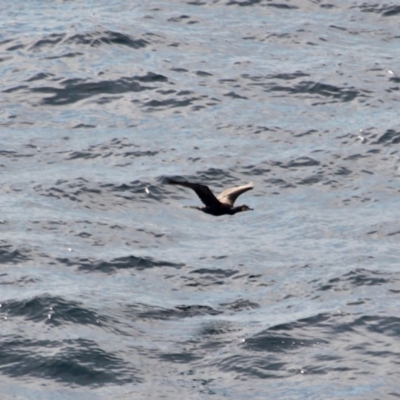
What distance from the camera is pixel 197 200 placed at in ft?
88.9

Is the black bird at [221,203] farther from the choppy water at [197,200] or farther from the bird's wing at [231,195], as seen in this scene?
the choppy water at [197,200]

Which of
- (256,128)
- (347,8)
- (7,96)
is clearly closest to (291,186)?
(256,128)

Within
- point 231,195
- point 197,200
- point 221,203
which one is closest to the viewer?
point 221,203

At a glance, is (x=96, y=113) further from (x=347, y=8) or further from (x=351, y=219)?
(x=347, y=8)

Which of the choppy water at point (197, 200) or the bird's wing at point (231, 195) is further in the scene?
the bird's wing at point (231, 195)

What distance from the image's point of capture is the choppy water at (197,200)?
66.9 ft

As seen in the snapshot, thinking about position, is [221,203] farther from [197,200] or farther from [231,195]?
[197,200]

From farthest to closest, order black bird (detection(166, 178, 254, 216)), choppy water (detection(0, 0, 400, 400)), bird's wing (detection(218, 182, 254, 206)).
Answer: bird's wing (detection(218, 182, 254, 206)) < black bird (detection(166, 178, 254, 216)) < choppy water (detection(0, 0, 400, 400))

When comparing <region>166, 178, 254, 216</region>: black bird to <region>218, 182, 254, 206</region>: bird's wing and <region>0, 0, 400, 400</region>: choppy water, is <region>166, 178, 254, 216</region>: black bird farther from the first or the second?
<region>0, 0, 400, 400</region>: choppy water

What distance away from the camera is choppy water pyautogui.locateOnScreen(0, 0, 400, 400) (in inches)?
803

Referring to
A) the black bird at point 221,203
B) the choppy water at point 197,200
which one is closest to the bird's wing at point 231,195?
the black bird at point 221,203

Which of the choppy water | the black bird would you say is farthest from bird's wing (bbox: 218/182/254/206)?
the choppy water

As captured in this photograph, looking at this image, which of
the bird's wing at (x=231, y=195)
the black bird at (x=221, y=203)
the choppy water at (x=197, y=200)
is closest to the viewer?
the choppy water at (x=197, y=200)

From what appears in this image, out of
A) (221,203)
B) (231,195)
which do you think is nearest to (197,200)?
(231,195)
